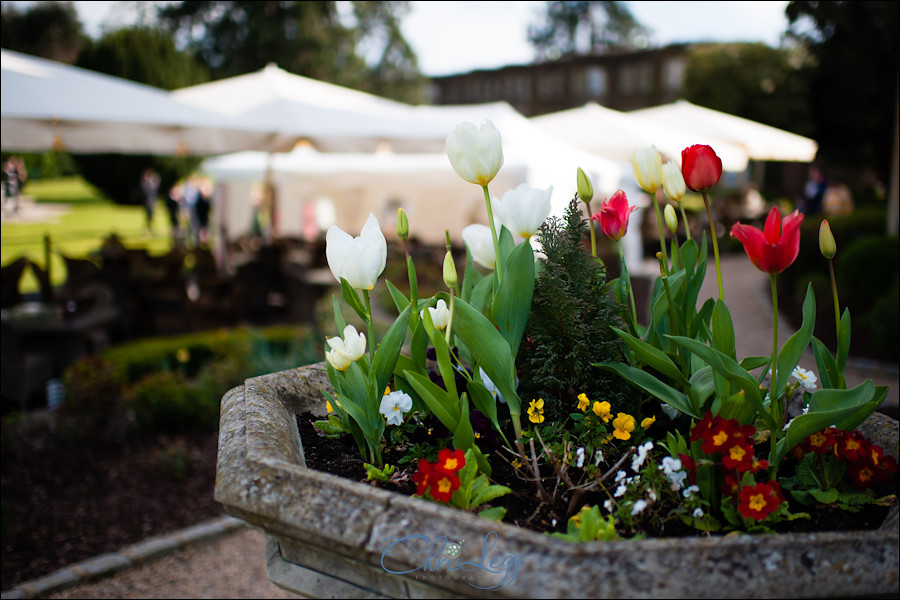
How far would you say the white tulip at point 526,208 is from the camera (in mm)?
1483

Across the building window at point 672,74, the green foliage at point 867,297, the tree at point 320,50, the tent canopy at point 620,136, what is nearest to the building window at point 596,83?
the building window at point 672,74

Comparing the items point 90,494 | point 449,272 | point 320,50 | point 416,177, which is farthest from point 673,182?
point 320,50

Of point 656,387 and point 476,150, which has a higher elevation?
point 476,150

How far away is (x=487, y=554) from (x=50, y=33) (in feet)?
72.7

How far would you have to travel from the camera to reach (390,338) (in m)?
1.39

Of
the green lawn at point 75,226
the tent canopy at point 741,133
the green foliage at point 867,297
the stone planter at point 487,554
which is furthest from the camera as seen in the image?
the green lawn at point 75,226

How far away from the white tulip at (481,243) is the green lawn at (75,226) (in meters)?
9.47

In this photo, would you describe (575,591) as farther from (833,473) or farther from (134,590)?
(134,590)

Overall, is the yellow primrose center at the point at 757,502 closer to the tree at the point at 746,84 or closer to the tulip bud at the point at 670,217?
the tulip bud at the point at 670,217

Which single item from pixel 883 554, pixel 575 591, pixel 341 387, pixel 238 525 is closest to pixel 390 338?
pixel 341 387

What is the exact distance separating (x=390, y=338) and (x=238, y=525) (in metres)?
2.65

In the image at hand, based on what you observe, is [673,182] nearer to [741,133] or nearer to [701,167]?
[701,167]

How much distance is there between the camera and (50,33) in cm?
1889

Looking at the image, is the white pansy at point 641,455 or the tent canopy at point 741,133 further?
the tent canopy at point 741,133
